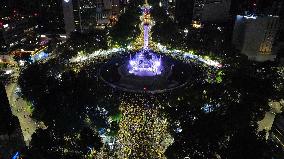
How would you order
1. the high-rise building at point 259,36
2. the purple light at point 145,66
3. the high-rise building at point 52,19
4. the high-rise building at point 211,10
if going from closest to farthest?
the purple light at point 145,66, the high-rise building at point 259,36, the high-rise building at point 52,19, the high-rise building at point 211,10

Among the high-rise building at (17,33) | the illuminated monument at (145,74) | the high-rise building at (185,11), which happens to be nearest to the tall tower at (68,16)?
the high-rise building at (17,33)

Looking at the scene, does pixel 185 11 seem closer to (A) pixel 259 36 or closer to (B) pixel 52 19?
(A) pixel 259 36

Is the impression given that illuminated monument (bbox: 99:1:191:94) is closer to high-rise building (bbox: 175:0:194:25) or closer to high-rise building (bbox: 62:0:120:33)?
high-rise building (bbox: 62:0:120:33)

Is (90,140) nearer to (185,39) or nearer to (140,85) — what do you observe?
(140,85)

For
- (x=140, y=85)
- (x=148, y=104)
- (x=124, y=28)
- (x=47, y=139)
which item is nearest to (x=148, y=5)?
(x=124, y=28)

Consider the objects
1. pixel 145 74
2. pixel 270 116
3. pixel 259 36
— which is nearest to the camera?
pixel 270 116

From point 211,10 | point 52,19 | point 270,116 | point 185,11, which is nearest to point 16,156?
point 270,116

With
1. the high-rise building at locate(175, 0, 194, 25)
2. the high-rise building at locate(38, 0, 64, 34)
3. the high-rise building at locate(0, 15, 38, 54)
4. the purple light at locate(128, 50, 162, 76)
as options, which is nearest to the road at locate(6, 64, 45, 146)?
the high-rise building at locate(0, 15, 38, 54)

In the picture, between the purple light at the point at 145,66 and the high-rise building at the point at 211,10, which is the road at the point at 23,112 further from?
the high-rise building at the point at 211,10
